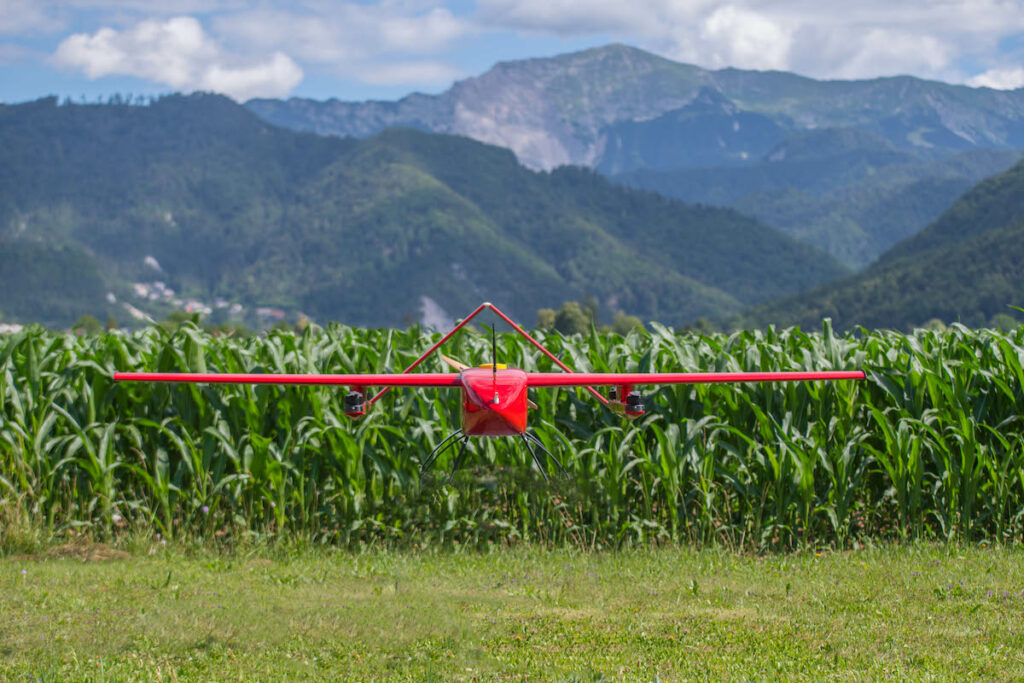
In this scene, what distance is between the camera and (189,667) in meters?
6.74

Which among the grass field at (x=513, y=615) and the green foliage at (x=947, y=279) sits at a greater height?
the green foliage at (x=947, y=279)

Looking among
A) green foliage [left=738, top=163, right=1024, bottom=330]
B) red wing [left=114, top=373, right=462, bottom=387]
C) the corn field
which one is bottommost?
the corn field

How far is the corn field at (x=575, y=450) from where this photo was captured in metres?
9.69

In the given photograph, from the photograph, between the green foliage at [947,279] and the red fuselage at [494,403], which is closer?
the red fuselage at [494,403]

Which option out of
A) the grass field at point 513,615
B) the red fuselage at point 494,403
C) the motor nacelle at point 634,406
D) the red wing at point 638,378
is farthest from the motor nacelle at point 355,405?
the grass field at point 513,615

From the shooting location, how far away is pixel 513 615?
7.86m

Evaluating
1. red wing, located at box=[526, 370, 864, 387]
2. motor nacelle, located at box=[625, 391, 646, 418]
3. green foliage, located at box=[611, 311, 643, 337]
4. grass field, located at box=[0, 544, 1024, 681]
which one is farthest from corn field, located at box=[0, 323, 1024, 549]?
motor nacelle, located at box=[625, 391, 646, 418]

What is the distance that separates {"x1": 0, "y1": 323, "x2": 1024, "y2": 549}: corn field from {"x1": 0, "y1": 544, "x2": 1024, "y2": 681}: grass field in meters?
0.42

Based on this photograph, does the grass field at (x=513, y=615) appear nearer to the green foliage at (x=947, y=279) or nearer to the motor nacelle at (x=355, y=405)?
the motor nacelle at (x=355, y=405)

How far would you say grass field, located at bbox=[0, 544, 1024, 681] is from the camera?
676cm

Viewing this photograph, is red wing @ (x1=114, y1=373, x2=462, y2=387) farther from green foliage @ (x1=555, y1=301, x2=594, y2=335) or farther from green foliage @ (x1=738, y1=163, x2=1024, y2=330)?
green foliage @ (x1=738, y1=163, x2=1024, y2=330)

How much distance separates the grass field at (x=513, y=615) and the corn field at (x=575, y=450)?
1.38 ft

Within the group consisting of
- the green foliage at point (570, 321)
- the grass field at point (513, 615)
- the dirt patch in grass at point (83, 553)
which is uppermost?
the green foliage at point (570, 321)

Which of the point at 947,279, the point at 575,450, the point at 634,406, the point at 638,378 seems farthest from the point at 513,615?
the point at 947,279
